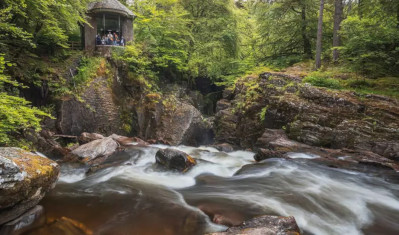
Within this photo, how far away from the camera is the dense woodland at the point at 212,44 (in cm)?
1006

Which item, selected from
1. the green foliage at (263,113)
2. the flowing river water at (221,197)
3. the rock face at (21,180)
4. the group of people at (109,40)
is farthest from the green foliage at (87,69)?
the green foliage at (263,113)

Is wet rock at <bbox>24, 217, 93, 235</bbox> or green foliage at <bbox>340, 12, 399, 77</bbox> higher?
green foliage at <bbox>340, 12, 399, 77</bbox>

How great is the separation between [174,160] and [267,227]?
5.35 metres

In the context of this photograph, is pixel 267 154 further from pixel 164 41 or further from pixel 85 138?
pixel 164 41

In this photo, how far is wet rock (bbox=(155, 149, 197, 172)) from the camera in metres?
8.88

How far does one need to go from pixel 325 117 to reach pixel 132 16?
16.2 meters

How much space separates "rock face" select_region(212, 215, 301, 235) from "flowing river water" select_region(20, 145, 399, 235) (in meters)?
0.65

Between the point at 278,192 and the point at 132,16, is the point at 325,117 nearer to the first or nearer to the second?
the point at 278,192

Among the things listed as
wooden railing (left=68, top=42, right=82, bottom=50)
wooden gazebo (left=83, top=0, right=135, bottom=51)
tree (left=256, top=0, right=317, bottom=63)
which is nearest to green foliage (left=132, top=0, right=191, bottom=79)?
wooden gazebo (left=83, top=0, right=135, bottom=51)

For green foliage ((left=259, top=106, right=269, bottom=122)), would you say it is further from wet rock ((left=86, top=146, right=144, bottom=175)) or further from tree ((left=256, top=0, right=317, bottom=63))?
tree ((left=256, top=0, right=317, bottom=63))

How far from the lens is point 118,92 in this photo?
16.2 metres

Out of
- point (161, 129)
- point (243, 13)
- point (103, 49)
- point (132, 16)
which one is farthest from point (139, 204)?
point (243, 13)

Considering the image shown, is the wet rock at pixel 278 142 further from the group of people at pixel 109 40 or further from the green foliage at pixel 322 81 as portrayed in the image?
the group of people at pixel 109 40

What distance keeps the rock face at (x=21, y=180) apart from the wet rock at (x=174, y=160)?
417 centimetres
